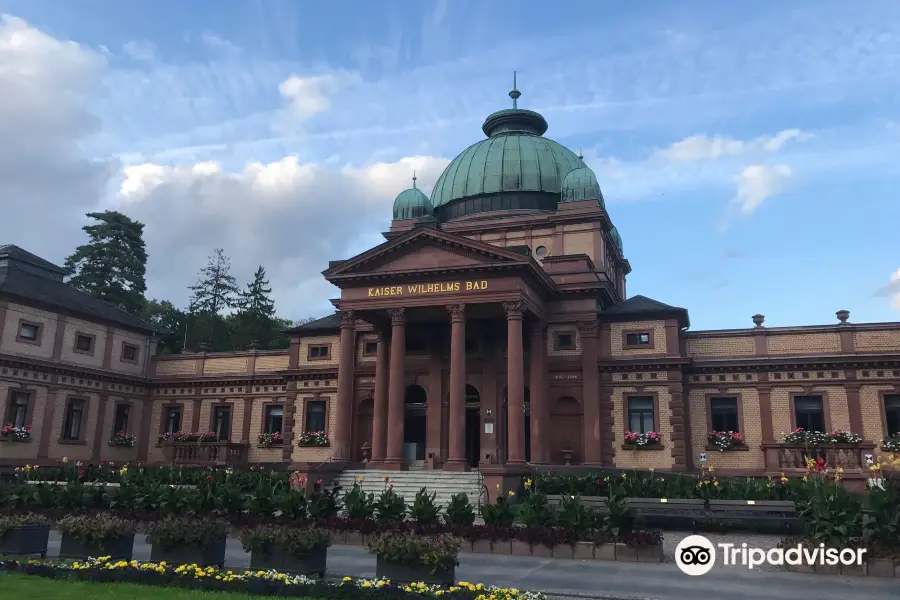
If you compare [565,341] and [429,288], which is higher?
[429,288]

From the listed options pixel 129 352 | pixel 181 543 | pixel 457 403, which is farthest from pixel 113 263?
pixel 181 543

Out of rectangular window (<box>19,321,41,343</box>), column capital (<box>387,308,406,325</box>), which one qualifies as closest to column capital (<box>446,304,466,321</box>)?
column capital (<box>387,308,406,325</box>)

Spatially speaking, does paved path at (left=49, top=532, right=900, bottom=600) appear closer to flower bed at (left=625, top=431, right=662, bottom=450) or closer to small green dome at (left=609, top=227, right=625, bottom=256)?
flower bed at (left=625, top=431, right=662, bottom=450)

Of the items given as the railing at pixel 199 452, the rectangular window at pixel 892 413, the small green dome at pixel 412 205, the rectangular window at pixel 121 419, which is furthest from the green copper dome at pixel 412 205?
the rectangular window at pixel 892 413

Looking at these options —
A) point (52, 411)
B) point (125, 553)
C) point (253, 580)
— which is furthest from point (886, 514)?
point (52, 411)

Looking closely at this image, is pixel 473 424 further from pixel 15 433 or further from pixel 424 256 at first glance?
pixel 15 433

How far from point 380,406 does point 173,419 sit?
65.9 ft

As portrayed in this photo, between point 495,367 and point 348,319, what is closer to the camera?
point 348,319

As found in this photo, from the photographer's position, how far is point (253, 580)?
11.7 metres

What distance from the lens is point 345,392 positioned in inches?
1372

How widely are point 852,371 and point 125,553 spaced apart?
3253 centimetres

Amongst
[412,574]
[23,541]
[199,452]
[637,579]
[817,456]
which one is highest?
[817,456]

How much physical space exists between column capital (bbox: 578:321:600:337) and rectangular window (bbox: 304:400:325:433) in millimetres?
16201

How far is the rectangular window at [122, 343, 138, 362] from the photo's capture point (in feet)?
153
